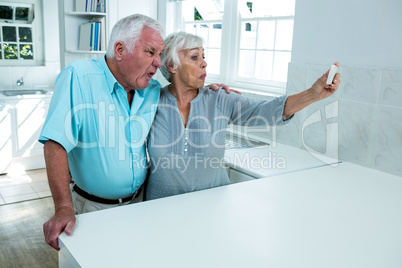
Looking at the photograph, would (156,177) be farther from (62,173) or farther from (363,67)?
(363,67)

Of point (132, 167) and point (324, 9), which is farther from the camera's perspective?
point (324, 9)

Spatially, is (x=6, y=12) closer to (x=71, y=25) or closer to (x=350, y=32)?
(x=71, y=25)

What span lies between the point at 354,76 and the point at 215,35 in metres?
1.75

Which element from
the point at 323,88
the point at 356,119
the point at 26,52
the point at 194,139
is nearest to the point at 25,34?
the point at 26,52

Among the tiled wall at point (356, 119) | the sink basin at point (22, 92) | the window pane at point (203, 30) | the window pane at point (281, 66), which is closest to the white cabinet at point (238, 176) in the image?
the tiled wall at point (356, 119)

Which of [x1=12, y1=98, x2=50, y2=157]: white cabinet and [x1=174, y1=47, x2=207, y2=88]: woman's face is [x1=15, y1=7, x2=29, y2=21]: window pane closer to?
[x1=12, y1=98, x2=50, y2=157]: white cabinet

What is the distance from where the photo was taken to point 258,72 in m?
3.14

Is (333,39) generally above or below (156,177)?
above

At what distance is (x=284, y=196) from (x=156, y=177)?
56 centimetres

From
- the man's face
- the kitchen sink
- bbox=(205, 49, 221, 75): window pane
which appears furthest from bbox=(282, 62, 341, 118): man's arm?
bbox=(205, 49, 221, 75): window pane

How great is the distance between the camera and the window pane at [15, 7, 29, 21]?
477cm

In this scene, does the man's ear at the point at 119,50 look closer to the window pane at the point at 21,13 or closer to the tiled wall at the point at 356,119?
the tiled wall at the point at 356,119

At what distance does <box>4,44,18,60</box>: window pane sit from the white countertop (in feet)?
12.0

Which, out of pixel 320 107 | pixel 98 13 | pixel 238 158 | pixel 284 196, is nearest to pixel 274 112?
pixel 284 196
